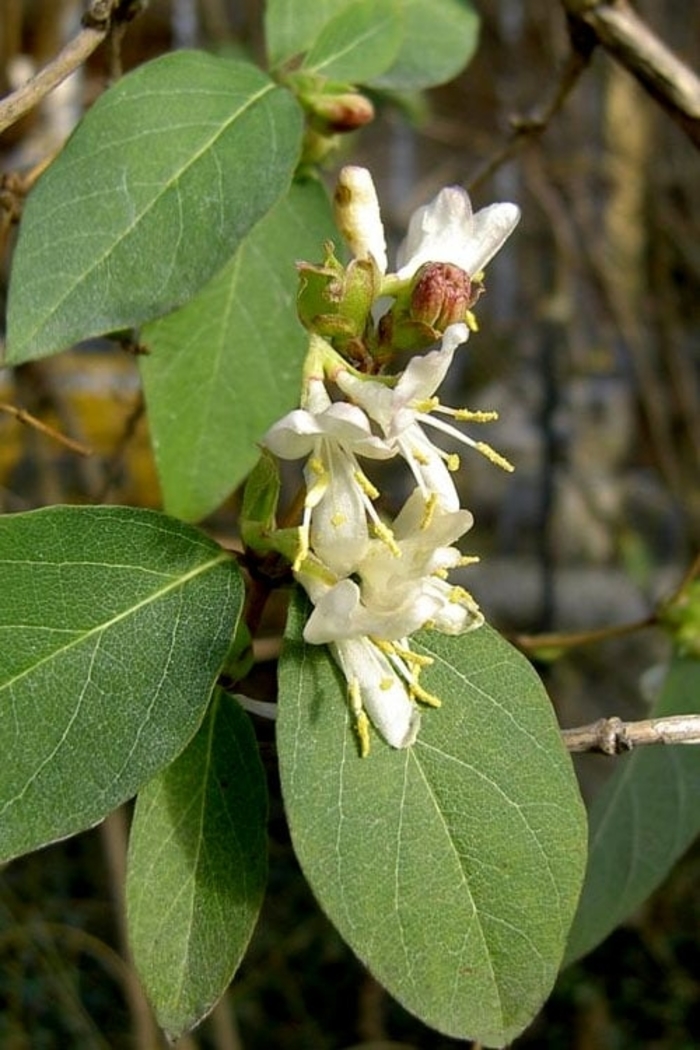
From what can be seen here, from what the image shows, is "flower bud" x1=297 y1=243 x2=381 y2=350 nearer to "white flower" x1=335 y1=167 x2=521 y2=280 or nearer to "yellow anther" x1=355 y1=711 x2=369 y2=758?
"white flower" x1=335 y1=167 x2=521 y2=280

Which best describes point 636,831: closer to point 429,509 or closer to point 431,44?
point 429,509

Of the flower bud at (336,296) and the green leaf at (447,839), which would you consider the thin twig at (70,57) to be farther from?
the green leaf at (447,839)

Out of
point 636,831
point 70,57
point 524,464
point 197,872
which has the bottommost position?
point 524,464

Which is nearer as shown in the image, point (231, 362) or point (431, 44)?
point (231, 362)

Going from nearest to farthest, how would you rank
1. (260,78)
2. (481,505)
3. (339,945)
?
(260,78)
(339,945)
(481,505)

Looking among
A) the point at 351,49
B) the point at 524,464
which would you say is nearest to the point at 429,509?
the point at 351,49

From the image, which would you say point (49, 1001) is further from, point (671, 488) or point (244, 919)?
point (244, 919)

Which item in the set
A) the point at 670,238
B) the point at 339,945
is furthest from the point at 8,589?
the point at 670,238
